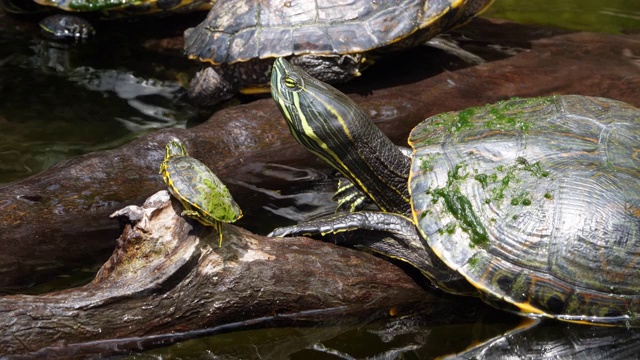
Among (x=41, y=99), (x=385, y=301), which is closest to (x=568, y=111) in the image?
(x=385, y=301)

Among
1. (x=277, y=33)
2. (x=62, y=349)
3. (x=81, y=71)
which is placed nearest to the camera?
(x=62, y=349)

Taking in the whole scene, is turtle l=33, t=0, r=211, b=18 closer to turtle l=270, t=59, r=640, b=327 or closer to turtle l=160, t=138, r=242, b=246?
turtle l=270, t=59, r=640, b=327

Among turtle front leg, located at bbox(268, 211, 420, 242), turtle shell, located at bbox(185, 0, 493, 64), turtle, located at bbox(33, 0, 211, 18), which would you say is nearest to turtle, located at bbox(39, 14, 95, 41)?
turtle, located at bbox(33, 0, 211, 18)

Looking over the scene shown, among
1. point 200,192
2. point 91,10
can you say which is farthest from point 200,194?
point 91,10

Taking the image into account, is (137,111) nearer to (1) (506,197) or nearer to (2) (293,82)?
(2) (293,82)

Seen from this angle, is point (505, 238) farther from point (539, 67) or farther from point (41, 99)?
point (41, 99)

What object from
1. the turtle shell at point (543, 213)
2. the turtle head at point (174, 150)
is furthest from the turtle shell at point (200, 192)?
the turtle shell at point (543, 213)

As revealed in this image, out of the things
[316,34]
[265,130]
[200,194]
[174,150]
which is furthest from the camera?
Answer: [316,34]
